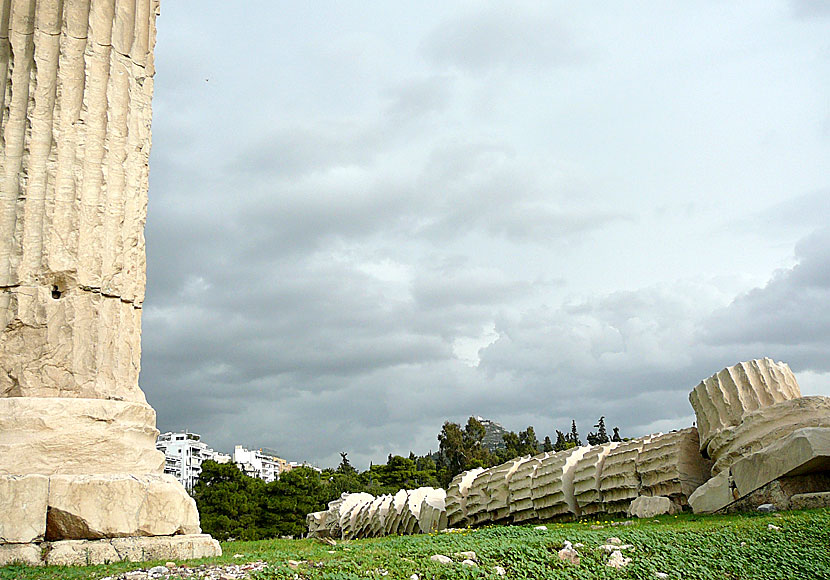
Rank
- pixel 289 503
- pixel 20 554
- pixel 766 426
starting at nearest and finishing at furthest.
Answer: pixel 20 554 → pixel 766 426 → pixel 289 503

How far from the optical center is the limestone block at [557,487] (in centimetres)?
1423

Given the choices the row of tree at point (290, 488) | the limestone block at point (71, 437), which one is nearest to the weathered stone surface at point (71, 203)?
the limestone block at point (71, 437)

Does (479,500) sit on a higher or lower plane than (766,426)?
lower

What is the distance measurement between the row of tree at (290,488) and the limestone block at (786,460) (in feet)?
75.3

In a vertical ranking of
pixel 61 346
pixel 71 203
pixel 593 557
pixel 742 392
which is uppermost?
pixel 71 203

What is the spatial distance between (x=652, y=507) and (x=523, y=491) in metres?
3.62

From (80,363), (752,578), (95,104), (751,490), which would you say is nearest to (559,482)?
(751,490)

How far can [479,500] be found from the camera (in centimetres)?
1711

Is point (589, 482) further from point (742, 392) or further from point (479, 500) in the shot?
point (479, 500)

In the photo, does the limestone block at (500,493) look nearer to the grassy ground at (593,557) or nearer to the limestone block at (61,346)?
the grassy ground at (593,557)

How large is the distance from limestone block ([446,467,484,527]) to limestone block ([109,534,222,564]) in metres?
11.1

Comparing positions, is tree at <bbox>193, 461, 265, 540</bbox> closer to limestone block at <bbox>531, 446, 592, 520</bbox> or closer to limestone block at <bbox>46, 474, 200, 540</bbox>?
limestone block at <bbox>531, 446, 592, 520</bbox>

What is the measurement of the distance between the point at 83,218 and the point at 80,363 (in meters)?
1.70

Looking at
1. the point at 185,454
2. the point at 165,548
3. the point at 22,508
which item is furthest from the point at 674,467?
the point at 185,454
